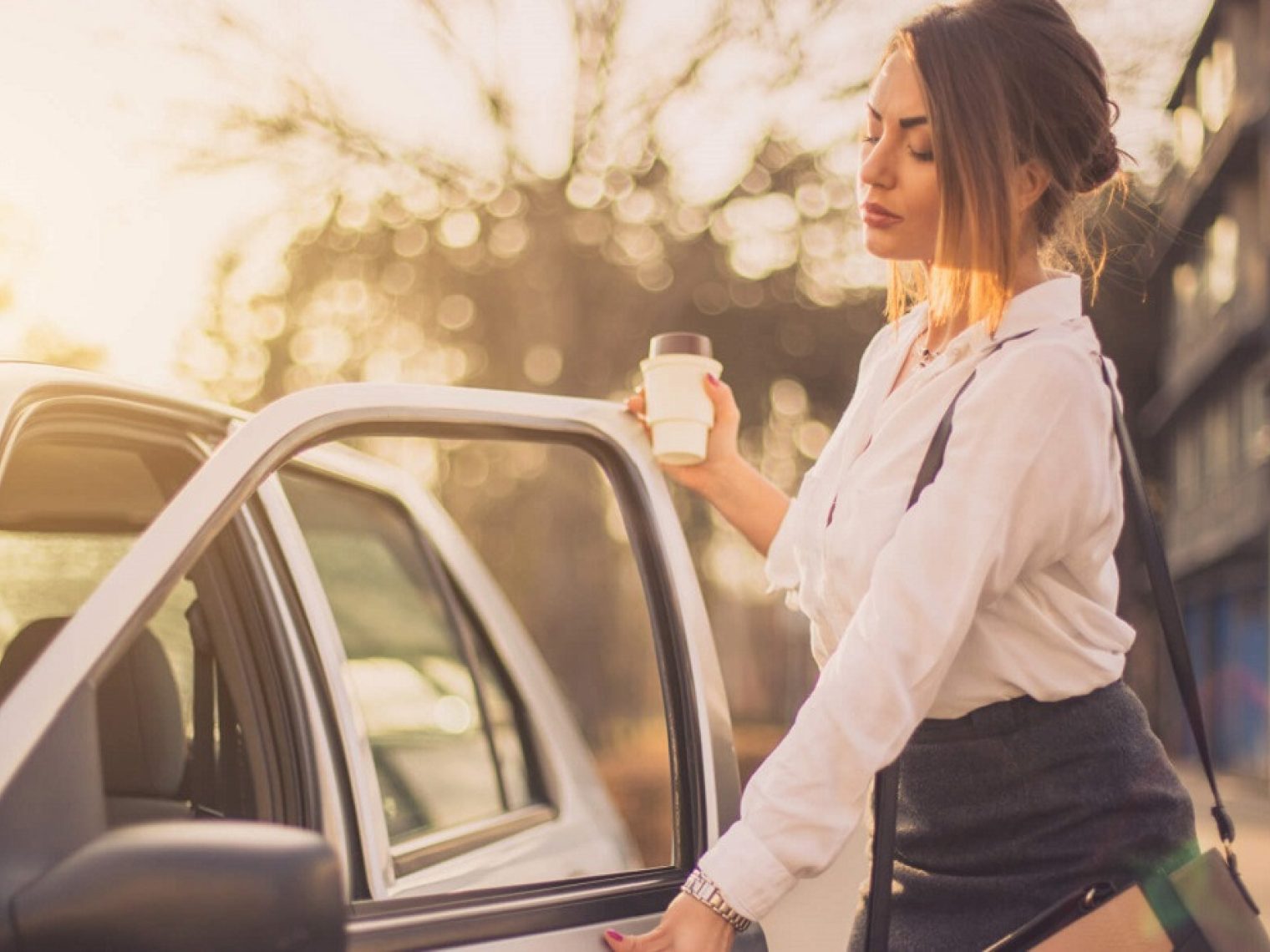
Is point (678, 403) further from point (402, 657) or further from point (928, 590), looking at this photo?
point (402, 657)

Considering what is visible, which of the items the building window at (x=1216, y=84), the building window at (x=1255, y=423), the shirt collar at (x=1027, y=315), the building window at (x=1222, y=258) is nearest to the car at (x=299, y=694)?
the shirt collar at (x=1027, y=315)

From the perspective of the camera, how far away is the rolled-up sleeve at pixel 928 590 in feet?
6.17

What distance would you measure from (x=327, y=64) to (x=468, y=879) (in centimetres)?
1140

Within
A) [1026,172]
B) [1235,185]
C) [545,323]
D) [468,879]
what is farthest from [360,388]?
[1235,185]

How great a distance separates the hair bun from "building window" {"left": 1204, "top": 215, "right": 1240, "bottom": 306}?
97.5 ft

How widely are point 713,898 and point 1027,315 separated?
2.74 ft

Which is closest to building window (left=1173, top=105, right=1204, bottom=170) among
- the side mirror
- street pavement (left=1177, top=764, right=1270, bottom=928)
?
street pavement (left=1177, top=764, right=1270, bottom=928)

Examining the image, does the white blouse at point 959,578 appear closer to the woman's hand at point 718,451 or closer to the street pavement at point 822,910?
the street pavement at point 822,910

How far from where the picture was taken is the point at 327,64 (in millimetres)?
13203

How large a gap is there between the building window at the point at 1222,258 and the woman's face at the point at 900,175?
29878 millimetres

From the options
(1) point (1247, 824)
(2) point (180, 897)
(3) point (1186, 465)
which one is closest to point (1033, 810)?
(2) point (180, 897)

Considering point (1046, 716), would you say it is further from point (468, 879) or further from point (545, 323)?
point (545, 323)

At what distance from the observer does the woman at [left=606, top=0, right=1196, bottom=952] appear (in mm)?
1896

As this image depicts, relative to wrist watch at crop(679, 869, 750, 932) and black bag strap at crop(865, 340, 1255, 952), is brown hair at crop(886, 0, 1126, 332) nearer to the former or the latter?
black bag strap at crop(865, 340, 1255, 952)
